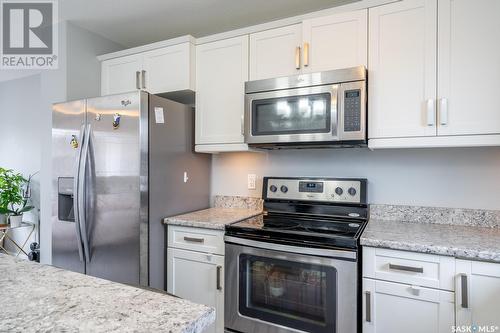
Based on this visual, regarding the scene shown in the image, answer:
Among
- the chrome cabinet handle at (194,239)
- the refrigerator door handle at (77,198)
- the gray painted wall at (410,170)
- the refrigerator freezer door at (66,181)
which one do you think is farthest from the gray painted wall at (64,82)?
the gray painted wall at (410,170)

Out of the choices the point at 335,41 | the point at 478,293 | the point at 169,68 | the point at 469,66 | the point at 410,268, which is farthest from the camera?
the point at 169,68

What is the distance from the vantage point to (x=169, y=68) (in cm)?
238

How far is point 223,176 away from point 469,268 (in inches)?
71.9

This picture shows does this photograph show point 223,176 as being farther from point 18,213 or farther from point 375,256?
point 18,213

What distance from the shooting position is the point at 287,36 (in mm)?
2039

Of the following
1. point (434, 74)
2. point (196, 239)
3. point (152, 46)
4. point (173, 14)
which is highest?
point (173, 14)

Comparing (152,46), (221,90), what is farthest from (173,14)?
(221,90)

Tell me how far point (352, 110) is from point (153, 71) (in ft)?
5.36

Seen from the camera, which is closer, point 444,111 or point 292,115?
point 444,111

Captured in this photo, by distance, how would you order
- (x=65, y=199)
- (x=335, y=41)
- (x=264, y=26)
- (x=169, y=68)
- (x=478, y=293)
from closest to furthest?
1. (x=478, y=293)
2. (x=335, y=41)
3. (x=264, y=26)
4. (x=65, y=199)
5. (x=169, y=68)

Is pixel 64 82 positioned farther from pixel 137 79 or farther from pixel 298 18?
pixel 298 18

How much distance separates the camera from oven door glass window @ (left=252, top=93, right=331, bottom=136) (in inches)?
73.4

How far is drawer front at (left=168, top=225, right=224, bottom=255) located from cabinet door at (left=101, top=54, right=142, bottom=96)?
1301 millimetres

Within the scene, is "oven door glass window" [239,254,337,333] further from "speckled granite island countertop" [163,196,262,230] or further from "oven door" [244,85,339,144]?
"oven door" [244,85,339,144]
